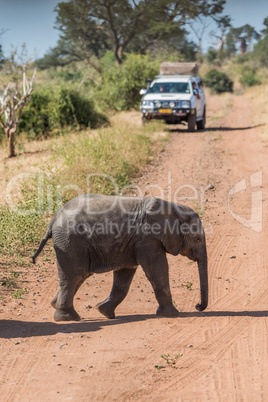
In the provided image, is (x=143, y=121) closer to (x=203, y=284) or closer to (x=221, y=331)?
(x=203, y=284)

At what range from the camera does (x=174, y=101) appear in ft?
62.4

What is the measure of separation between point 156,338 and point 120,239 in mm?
995

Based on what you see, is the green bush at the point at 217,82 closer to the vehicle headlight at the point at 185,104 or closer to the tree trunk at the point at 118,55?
the tree trunk at the point at 118,55

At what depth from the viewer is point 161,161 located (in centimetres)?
1475

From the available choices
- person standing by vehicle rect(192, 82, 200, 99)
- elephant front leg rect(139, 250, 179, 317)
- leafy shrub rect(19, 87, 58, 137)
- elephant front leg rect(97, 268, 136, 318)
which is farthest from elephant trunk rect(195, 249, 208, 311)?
person standing by vehicle rect(192, 82, 200, 99)

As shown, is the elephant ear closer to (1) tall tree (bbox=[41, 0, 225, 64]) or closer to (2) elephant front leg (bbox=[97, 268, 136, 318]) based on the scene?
(2) elephant front leg (bbox=[97, 268, 136, 318])

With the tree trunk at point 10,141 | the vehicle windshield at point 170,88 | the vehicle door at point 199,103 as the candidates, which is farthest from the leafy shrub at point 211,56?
the tree trunk at point 10,141

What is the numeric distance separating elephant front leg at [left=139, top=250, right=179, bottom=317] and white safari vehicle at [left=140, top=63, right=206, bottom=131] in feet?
45.7

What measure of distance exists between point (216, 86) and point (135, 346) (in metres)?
41.4

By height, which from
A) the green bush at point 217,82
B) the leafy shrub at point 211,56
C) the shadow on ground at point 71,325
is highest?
the leafy shrub at point 211,56

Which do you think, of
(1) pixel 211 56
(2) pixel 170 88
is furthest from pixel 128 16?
(1) pixel 211 56

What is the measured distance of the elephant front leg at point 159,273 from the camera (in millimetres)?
5551

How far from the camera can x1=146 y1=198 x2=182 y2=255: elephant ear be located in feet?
18.1

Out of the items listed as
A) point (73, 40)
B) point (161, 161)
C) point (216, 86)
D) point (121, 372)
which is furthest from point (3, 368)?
point (216, 86)
